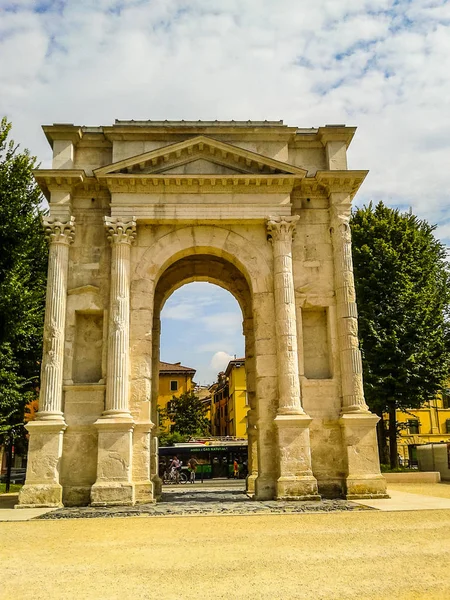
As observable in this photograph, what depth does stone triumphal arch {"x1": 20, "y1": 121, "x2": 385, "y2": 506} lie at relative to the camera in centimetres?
1788

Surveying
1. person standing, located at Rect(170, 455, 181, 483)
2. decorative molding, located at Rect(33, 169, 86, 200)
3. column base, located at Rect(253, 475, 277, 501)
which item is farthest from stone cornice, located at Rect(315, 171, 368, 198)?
person standing, located at Rect(170, 455, 181, 483)

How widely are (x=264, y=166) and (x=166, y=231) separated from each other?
3.90 metres

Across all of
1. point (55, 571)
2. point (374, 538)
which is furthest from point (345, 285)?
point (55, 571)

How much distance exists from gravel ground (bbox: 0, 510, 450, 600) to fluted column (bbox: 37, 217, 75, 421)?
15.8 feet

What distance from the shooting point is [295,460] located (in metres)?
17.7

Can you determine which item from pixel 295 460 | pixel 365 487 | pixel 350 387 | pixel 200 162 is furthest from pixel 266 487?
pixel 200 162

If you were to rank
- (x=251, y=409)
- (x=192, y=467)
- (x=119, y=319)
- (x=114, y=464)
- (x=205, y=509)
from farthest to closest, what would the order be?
(x=192, y=467) < (x=251, y=409) < (x=119, y=319) < (x=114, y=464) < (x=205, y=509)

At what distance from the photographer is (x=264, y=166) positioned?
65.6ft

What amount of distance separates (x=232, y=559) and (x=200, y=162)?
1387cm

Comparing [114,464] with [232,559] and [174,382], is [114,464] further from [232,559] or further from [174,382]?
[174,382]

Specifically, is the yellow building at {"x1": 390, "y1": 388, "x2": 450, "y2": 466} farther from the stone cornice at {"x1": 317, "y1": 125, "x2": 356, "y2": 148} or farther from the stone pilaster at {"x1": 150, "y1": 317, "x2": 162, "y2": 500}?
the stone cornice at {"x1": 317, "y1": 125, "x2": 356, "y2": 148}

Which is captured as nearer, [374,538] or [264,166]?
[374,538]

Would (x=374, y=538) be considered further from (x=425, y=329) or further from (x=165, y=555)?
(x=425, y=329)

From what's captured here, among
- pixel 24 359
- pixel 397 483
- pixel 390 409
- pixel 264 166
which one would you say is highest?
pixel 264 166
